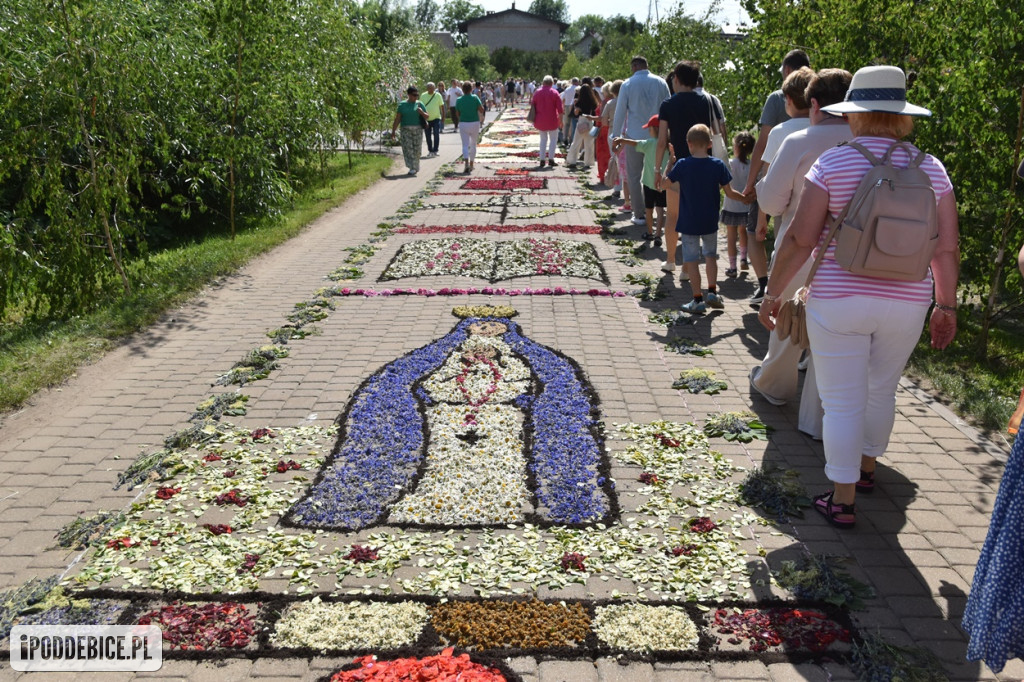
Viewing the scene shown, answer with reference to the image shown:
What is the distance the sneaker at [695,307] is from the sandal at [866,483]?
11.8 ft

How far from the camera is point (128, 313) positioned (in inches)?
316

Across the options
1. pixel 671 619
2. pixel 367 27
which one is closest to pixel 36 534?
pixel 671 619

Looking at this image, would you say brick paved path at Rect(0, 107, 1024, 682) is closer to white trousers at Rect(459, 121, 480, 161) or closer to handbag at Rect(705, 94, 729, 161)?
handbag at Rect(705, 94, 729, 161)

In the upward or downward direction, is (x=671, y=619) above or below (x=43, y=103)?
below

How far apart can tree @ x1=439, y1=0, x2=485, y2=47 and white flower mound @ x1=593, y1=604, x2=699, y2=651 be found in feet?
363

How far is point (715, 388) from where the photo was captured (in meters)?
6.18

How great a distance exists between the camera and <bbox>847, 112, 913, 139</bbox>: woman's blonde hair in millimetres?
3957

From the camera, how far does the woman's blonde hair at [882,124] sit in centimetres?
396

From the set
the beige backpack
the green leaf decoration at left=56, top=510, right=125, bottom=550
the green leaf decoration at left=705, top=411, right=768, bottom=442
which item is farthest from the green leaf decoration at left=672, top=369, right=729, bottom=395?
the green leaf decoration at left=56, top=510, right=125, bottom=550

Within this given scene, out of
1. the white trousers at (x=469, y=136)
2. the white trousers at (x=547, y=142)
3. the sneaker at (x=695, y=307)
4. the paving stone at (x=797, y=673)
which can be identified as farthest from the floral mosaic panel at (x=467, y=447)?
the white trousers at (x=547, y=142)

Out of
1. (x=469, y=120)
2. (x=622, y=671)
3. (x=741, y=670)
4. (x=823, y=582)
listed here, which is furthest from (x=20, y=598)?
(x=469, y=120)

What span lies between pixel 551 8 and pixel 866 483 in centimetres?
17385

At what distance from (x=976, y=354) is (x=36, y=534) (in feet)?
22.9

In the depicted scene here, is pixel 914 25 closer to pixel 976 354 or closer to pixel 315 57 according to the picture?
pixel 976 354
